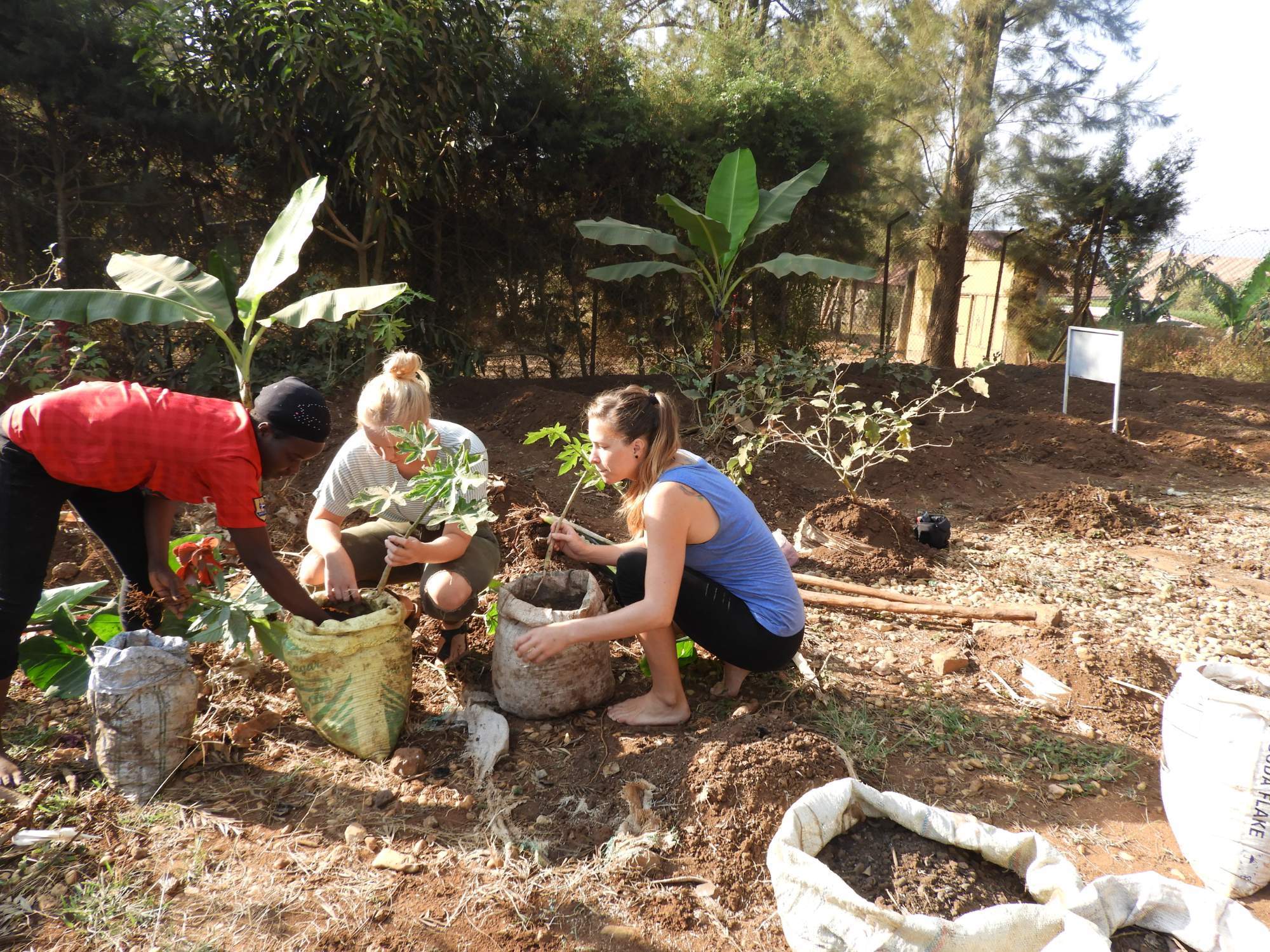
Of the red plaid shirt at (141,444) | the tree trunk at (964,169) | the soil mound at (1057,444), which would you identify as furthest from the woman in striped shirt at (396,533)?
the tree trunk at (964,169)

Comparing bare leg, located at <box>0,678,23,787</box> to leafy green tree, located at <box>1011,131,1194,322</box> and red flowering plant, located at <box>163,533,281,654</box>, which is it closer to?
red flowering plant, located at <box>163,533,281,654</box>

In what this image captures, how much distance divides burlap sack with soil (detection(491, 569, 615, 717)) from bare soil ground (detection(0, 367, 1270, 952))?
0.08m

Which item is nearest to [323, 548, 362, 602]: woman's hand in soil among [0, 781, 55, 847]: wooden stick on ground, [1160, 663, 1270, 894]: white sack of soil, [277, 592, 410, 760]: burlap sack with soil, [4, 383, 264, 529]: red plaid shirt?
[277, 592, 410, 760]: burlap sack with soil

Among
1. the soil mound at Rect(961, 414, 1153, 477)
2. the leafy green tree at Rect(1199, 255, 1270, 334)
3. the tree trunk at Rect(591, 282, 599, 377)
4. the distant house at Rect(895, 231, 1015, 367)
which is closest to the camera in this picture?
the soil mound at Rect(961, 414, 1153, 477)

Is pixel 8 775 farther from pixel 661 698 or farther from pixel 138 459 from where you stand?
pixel 661 698

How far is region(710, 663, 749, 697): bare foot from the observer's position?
8.38ft

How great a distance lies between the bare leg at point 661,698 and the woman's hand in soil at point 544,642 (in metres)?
0.33

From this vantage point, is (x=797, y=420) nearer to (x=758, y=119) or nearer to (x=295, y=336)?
(x=758, y=119)

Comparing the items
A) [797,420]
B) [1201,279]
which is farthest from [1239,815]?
[1201,279]

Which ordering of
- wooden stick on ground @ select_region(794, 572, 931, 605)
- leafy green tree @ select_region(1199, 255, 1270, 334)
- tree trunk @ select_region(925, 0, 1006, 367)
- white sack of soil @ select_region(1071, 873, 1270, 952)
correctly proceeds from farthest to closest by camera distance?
leafy green tree @ select_region(1199, 255, 1270, 334) < tree trunk @ select_region(925, 0, 1006, 367) < wooden stick on ground @ select_region(794, 572, 931, 605) < white sack of soil @ select_region(1071, 873, 1270, 952)

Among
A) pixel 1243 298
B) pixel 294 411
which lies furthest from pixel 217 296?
pixel 1243 298

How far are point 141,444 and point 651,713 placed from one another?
5.33 ft

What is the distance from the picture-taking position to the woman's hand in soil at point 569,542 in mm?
2523

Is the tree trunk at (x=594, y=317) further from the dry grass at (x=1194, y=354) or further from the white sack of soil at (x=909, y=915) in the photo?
the dry grass at (x=1194, y=354)
